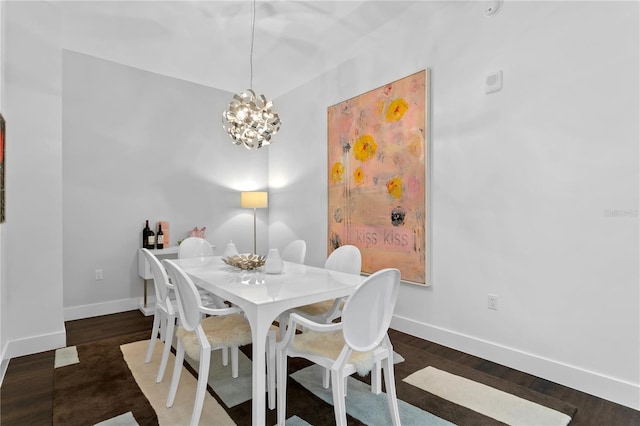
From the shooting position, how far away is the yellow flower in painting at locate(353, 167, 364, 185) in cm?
355

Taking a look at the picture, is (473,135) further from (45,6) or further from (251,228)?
(45,6)

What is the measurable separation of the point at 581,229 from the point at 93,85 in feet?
15.0

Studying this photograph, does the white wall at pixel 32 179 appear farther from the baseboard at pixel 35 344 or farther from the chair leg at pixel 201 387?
the chair leg at pixel 201 387

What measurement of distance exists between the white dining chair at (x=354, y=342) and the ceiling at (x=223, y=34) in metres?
2.37

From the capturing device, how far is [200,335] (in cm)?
179

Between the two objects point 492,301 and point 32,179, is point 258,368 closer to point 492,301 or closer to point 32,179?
point 492,301

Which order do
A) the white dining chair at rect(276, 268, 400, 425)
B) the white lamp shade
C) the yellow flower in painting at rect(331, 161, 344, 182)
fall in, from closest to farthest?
the white dining chair at rect(276, 268, 400, 425) → the yellow flower in painting at rect(331, 161, 344, 182) → the white lamp shade

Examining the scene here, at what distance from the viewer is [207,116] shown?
451 centimetres

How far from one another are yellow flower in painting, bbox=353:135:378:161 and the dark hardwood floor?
1716 millimetres

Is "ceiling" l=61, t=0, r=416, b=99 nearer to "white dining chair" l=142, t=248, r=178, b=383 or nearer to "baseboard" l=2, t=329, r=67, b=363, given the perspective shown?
"white dining chair" l=142, t=248, r=178, b=383

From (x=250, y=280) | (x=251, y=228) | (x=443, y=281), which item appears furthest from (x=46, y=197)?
(x=443, y=281)

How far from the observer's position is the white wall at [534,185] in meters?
2.04

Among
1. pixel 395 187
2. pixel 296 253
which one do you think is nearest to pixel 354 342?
pixel 296 253

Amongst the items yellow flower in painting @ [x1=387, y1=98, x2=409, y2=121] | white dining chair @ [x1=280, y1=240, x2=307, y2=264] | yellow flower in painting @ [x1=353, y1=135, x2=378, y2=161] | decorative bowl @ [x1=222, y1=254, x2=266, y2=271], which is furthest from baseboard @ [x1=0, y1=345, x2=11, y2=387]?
yellow flower in painting @ [x1=387, y1=98, x2=409, y2=121]
